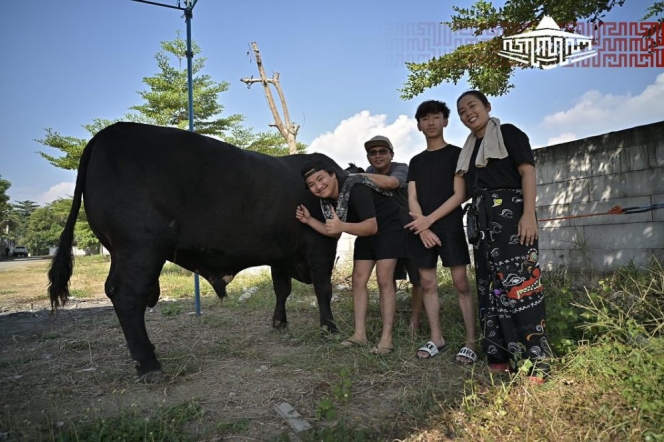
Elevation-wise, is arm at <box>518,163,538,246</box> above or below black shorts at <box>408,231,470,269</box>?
above

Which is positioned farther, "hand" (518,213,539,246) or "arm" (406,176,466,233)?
"arm" (406,176,466,233)

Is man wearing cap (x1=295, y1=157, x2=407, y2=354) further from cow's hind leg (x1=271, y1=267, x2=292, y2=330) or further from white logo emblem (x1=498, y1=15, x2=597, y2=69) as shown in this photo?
white logo emblem (x1=498, y1=15, x2=597, y2=69)

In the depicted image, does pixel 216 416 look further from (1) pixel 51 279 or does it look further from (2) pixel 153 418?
(1) pixel 51 279

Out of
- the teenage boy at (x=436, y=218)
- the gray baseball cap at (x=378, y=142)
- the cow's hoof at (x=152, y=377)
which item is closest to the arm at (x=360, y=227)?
the teenage boy at (x=436, y=218)

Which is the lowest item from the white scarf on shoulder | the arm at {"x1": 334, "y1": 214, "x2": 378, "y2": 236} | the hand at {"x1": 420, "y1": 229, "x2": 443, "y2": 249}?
the hand at {"x1": 420, "y1": 229, "x2": 443, "y2": 249}

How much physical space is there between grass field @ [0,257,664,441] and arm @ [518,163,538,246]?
0.52 metres

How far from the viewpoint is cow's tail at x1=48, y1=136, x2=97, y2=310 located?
3244 mm

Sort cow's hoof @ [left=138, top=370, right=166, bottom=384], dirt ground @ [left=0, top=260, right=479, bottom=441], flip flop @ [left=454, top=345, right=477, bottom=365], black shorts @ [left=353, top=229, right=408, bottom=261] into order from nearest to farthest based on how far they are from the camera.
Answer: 1. dirt ground @ [left=0, top=260, right=479, bottom=441]
2. cow's hoof @ [left=138, top=370, right=166, bottom=384]
3. flip flop @ [left=454, top=345, right=477, bottom=365]
4. black shorts @ [left=353, top=229, right=408, bottom=261]

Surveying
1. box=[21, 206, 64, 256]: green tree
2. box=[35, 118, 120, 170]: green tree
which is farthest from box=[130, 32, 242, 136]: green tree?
box=[21, 206, 64, 256]: green tree

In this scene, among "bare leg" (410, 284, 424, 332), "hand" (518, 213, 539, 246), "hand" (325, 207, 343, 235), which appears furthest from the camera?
"bare leg" (410, 284, 424, 332)

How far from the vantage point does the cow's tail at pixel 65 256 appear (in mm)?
3244

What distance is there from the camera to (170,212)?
3176 millimetres

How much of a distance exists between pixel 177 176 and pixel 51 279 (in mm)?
1230

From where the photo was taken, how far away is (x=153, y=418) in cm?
237
